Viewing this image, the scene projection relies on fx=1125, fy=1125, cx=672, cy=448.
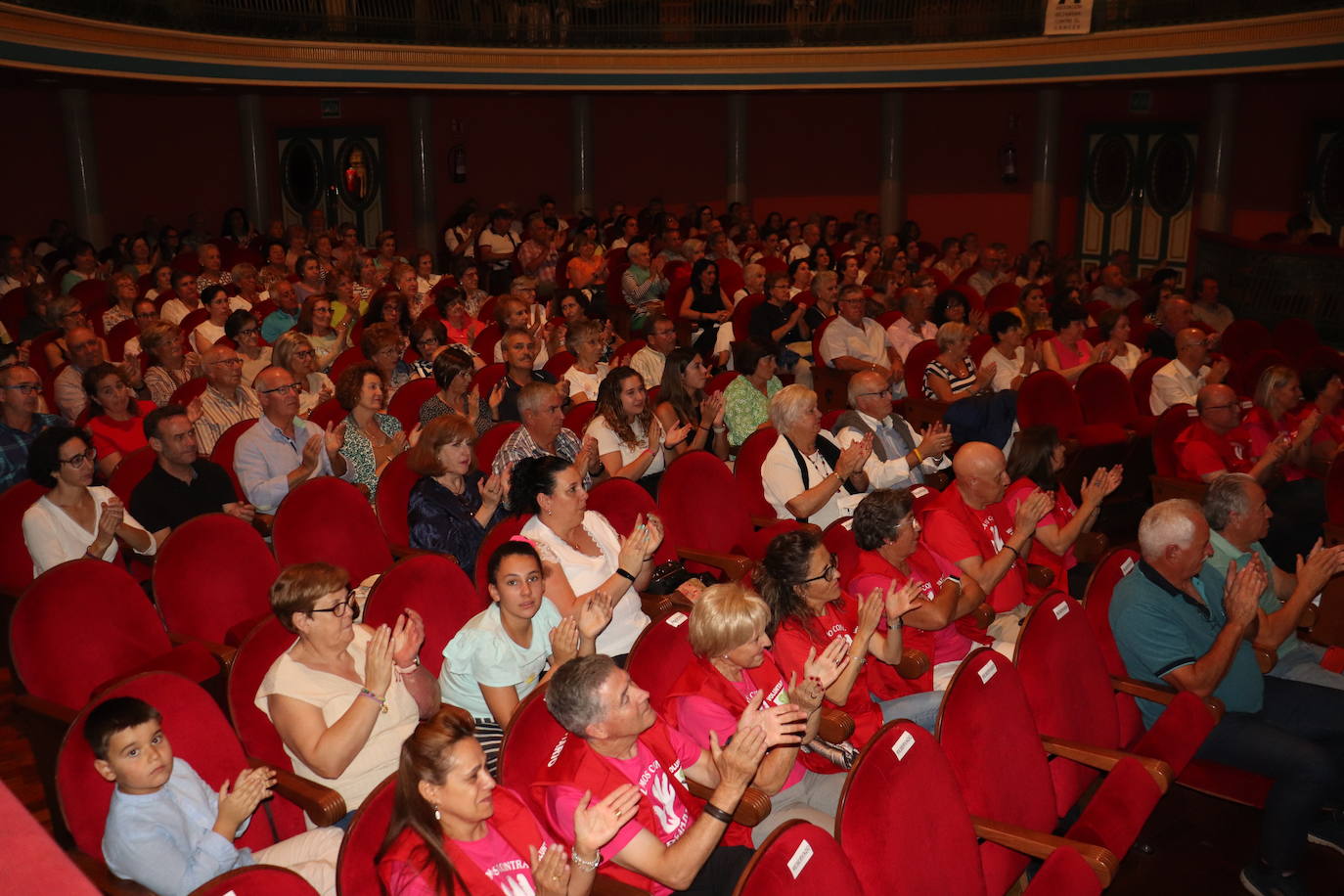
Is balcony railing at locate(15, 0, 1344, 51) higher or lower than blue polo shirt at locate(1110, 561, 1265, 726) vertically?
higher

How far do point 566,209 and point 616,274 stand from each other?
686 centimetres

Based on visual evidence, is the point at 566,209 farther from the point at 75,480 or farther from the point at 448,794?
the point at 448,794

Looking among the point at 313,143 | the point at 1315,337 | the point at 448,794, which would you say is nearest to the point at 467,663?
the point at 448,794

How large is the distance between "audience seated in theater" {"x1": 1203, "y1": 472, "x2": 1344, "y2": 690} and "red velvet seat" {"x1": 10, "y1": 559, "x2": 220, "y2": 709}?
11.1 ft

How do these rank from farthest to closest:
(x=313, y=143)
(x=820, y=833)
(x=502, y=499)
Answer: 1. (x=313, y=143)
2. (x=502, y=499)
3. (x=820, y=833)

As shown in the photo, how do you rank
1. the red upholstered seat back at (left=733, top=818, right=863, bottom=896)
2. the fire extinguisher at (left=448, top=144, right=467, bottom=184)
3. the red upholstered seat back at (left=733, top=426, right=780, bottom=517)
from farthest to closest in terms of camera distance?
the fire extinguisher at (left=448, top=144, right=467, bottom=184)
the red upholstered seat back at (left=733, top=426, right=780, bottom=517)
the red upholstered seat back at (left=733, top=818, right=863, bottom=896)

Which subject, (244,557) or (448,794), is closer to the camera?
(448,794)

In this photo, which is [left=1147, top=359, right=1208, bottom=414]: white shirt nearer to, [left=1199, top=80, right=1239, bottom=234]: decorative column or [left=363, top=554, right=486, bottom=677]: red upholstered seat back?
[left=363, top=554, right=486, bottom=677]: red upholstered seat back

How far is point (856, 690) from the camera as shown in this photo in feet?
11.1

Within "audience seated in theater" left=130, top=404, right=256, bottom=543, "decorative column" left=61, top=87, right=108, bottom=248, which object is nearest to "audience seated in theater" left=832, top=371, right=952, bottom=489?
"audience seated in theater" left=130, top=404, right=256, bottom=543

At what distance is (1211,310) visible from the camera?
884 cm

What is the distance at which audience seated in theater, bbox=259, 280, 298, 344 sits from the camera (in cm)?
780

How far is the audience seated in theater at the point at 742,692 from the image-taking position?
2.93 meters

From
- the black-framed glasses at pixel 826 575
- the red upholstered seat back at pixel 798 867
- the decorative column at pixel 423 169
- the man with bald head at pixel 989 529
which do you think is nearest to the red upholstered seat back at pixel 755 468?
the man with bald head at pixel 989 529
